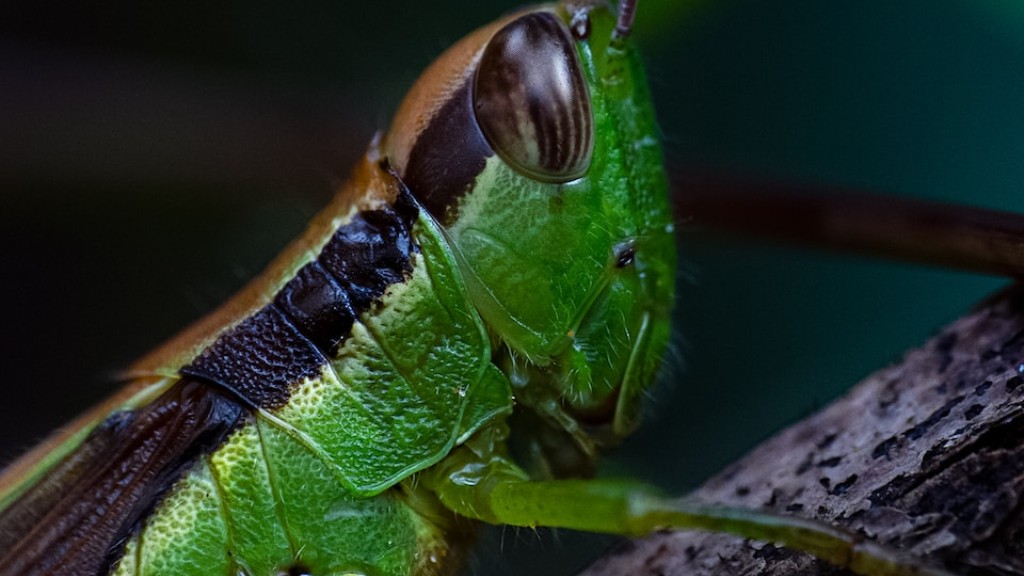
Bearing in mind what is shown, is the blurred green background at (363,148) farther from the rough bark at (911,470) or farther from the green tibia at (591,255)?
the rough bark at (911,470)

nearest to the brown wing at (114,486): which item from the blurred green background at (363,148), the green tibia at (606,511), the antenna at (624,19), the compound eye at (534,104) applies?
the green tibia at (606,511)

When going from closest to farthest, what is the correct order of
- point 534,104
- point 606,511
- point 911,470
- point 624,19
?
point 911,470, point 606,511, point 534,104, point 624,19

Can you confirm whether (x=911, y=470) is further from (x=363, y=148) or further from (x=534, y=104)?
(x=363, y=148)

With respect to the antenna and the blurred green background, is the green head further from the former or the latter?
the blurred green background

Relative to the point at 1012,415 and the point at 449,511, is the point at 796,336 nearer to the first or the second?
the point at 449,511

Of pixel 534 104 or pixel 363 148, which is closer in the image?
pixel 534 104

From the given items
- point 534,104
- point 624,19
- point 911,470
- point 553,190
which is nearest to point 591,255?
point 553,190
